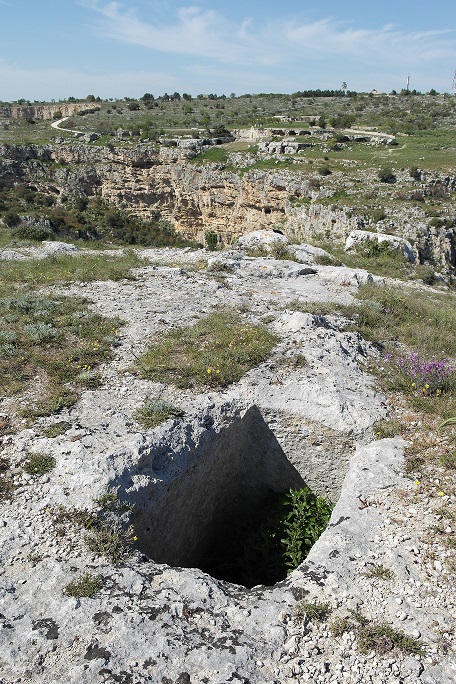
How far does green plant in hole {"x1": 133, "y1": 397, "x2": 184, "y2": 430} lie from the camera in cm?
543

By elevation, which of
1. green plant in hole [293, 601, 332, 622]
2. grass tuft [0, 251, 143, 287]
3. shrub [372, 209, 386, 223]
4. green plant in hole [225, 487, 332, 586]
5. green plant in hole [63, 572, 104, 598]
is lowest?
green plant in hole [225, 487, 332, 586]

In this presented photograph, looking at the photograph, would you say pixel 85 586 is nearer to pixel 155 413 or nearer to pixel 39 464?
pixel 39 464

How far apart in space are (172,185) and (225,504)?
36478mm

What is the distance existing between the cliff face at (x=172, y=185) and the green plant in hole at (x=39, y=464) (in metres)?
24.5

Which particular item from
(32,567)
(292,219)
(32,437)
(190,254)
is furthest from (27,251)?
(292,219)

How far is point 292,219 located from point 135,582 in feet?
87.1

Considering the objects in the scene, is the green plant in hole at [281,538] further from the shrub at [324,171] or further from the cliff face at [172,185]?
the shrub at [324,171]

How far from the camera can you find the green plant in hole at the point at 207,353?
6.33m

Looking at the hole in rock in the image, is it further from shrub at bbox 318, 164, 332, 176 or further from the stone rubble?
shrub at bbox 318, 164, 332, 176

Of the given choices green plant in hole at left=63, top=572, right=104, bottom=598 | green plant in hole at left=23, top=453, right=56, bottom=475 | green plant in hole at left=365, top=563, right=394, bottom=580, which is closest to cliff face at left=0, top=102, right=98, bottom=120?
green plant in hole at left=23, top=453, right=56, bottom=475

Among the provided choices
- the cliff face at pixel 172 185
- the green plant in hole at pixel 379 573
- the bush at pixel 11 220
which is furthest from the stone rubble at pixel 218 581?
the cliff face at pixel 172 185

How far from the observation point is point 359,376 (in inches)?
264

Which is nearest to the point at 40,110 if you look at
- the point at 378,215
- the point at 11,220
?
the point at 11,220

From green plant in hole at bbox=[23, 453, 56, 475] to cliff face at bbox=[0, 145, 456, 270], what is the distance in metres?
24.5
